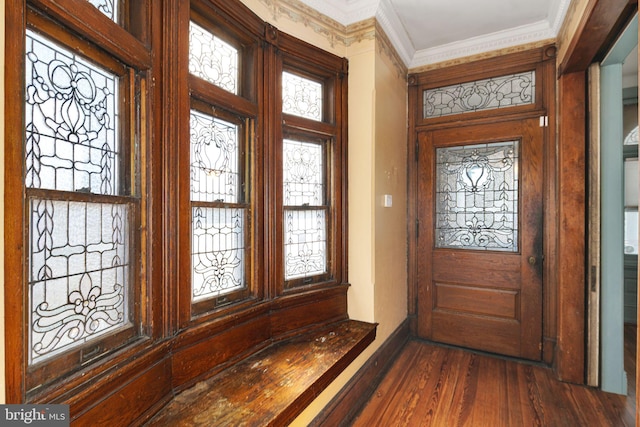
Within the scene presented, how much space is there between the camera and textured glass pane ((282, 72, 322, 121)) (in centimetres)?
228

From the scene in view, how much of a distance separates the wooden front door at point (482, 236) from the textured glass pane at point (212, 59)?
6.82 feet

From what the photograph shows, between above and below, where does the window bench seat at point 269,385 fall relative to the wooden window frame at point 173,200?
below

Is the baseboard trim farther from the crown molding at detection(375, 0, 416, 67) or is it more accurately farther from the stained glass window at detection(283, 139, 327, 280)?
the crown molding at detection(375, 0, 416, 67)

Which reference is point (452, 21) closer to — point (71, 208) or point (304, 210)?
point (304, 210)

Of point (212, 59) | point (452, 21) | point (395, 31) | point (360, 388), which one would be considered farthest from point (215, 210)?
point (452, 21)

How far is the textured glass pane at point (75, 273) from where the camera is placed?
1008 mm

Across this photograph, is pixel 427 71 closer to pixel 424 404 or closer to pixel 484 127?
pixel 484 127

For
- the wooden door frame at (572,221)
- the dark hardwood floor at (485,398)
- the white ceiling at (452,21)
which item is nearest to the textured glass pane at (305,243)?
the dark hardwood floor at (485,398)

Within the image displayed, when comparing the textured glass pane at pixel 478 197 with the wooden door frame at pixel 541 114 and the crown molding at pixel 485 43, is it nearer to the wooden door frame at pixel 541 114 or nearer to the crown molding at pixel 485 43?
the wooden door frame at pixel 541 114

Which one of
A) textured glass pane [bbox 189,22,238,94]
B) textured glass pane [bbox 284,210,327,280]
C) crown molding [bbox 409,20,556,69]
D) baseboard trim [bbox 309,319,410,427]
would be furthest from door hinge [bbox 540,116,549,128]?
textured glass pane [bbox 189,22,238,94]

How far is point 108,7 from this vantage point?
1257mm

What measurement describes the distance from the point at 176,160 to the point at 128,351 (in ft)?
2.68

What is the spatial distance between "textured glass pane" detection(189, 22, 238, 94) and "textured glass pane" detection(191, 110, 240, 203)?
226 mm

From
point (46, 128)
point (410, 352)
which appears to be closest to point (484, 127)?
point (410, 352)
